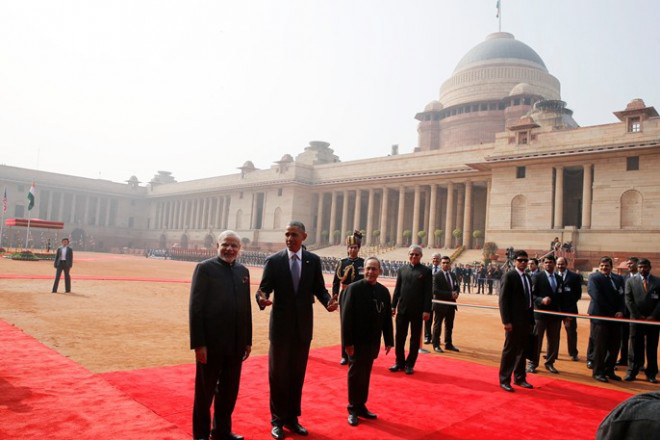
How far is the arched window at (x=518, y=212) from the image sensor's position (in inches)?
1339

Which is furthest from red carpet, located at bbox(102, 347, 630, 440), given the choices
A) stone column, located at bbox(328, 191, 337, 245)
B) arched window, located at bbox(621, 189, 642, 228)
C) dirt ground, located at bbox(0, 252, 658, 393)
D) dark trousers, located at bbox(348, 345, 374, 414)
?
stone column, located at bbox(328, 191, 337, 245)

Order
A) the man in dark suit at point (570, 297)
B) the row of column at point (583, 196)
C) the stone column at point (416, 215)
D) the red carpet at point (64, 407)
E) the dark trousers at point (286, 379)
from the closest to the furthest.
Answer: the red carpet at point (64, 407), the dark trousers at point (286, 379), the man in dark suit at point (570, 297), the row of column at point (583, 196), the stone column at point (416, 215)

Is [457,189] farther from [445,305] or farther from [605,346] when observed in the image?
[605,346]

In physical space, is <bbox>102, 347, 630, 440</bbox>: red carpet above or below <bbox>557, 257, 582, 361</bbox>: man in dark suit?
below

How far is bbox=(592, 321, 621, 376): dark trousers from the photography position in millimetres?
7332

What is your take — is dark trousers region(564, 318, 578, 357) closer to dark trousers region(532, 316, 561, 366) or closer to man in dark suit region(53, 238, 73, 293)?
dark trousers region(532, 316, 561, 366)

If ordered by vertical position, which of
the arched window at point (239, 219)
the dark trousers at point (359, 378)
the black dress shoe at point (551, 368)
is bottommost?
the black dress shoe at point (551, 368)

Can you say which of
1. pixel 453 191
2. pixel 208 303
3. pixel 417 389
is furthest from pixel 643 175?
pixel 208 303

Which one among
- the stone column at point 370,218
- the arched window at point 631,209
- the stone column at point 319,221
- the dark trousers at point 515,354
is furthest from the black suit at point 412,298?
the stone column at point 319,221

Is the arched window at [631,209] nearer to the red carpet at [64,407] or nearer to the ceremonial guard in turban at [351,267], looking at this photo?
the ceremonial guard in turban at [351,267]

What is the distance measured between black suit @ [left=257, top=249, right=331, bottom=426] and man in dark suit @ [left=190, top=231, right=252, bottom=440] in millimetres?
458

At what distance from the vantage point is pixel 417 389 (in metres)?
6.14

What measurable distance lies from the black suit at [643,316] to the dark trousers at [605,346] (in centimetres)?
28

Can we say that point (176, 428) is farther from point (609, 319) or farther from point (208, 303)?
point (609, 319)
